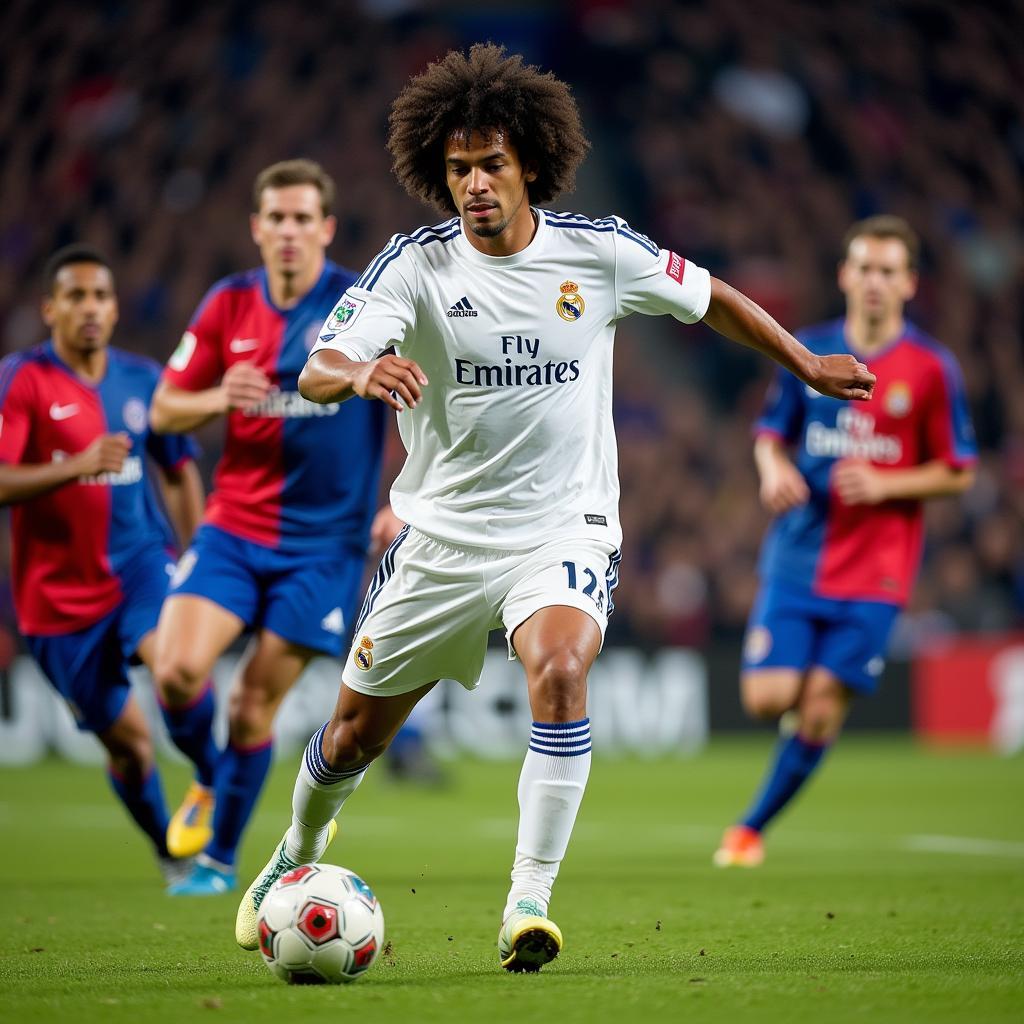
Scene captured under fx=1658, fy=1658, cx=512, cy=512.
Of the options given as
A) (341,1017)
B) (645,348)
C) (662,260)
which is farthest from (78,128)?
(341,1017)

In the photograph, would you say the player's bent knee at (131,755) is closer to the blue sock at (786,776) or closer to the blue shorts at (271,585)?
the blue shorts at (271,585)

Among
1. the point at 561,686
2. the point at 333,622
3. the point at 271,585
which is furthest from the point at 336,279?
the point at 561,686

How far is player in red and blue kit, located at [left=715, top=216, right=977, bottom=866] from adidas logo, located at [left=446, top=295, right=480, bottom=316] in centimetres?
333

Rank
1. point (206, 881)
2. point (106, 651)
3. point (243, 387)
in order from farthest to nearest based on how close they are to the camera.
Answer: point (106, 651), point (206, 881), point (243, 387)

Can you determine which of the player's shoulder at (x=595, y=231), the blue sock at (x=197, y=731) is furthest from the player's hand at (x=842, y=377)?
the blue sock at (x=197, y=731)

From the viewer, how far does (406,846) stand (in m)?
9.02

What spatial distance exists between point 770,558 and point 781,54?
63.3ft

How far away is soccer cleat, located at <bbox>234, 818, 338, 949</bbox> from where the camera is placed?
16.0ft

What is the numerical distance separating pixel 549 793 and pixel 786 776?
11.7ft

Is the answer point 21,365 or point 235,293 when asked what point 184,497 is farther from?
point 235,293

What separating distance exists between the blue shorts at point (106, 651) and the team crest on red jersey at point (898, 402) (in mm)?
3590

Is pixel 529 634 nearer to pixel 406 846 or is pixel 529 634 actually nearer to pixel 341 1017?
pixel 341 1017

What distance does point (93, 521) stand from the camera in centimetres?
737

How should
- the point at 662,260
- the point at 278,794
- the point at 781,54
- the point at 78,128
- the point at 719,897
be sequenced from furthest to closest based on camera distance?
1. the point at 781,54
2. the point at 78,128
3. the point at 278,794
4. the point at 719,897
5. the point at 662,260
